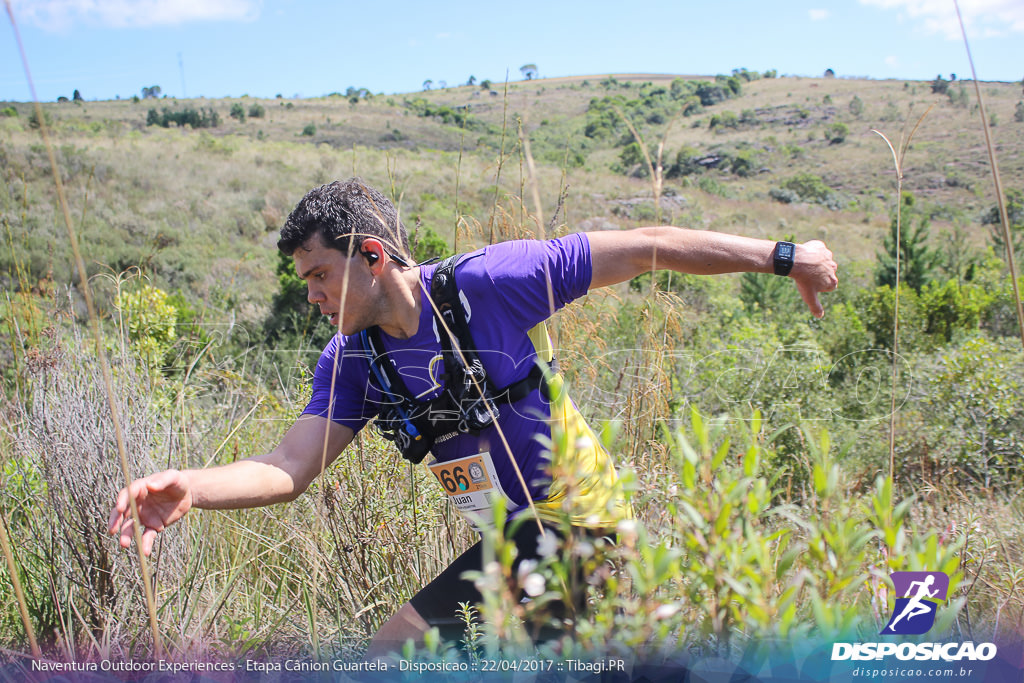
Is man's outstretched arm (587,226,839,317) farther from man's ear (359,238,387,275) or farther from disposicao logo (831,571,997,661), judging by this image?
disposicao logo (831,571,997,661)

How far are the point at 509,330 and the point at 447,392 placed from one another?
0.28 metres

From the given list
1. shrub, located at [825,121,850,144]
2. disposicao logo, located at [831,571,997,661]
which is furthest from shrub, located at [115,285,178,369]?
shrub, located at [825,121,850,144]

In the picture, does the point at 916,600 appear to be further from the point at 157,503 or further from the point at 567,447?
the point at 157,503

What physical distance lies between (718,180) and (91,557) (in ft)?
134

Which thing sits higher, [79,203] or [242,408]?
[79,203]

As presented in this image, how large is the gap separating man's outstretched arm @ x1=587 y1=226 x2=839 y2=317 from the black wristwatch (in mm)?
13

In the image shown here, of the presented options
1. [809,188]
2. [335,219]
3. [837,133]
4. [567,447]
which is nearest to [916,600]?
[567,447]

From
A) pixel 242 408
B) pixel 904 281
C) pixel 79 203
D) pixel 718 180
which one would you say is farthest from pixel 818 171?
pixel 242 408

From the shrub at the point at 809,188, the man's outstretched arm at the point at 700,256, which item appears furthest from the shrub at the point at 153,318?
the shrub at the point at 809,188

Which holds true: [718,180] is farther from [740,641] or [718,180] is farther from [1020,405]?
[740,641]

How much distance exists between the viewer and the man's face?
2.11 metres

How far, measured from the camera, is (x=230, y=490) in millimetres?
1910

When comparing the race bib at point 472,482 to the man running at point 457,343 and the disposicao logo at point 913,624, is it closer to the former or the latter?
the man running at point 457,343

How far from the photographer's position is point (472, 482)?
2.19 m
